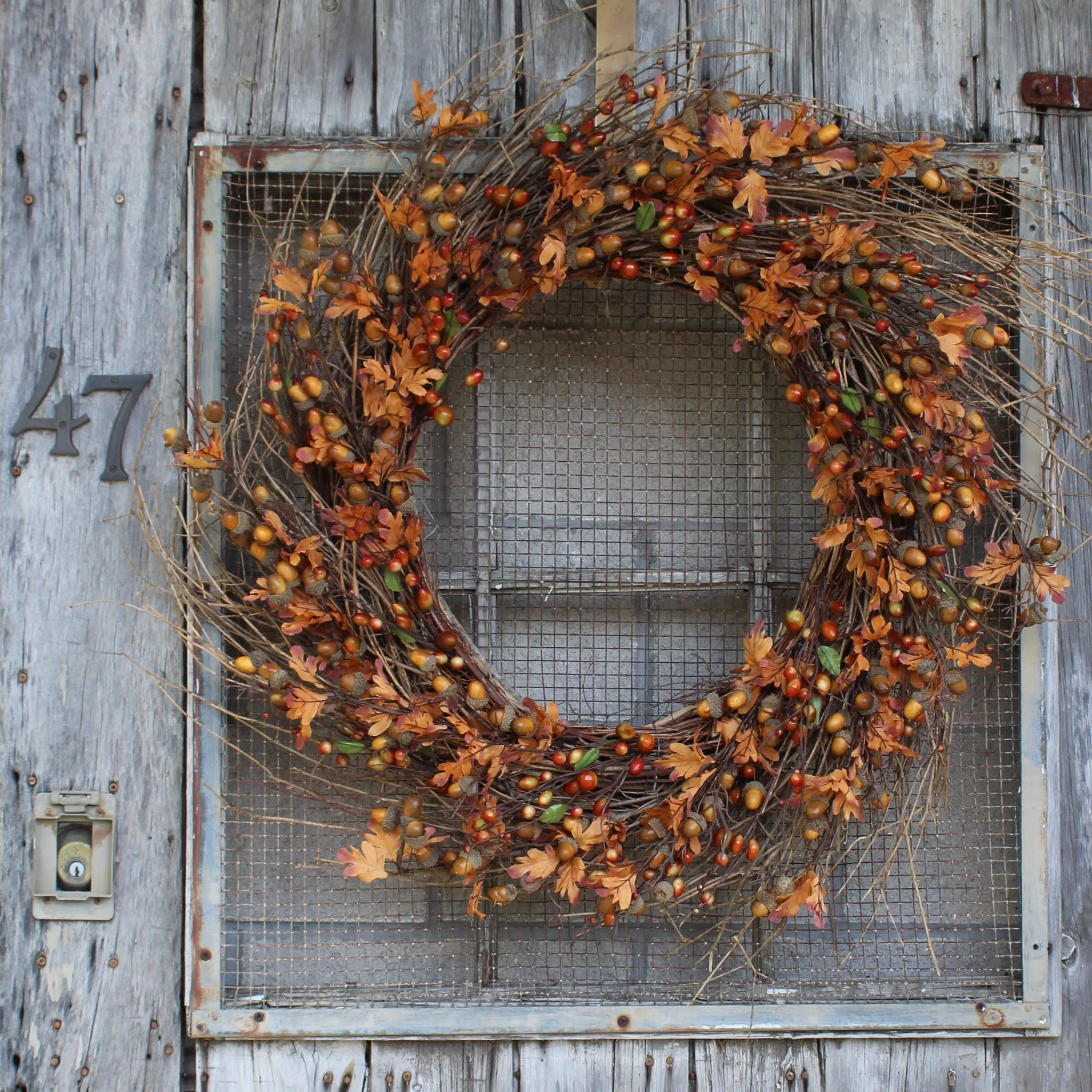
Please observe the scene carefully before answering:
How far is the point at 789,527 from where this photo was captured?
1671 mm

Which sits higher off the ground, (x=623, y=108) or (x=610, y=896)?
(x=623, y=108)

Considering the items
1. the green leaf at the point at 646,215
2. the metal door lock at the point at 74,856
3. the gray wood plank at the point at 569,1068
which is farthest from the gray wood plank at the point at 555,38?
the gray wood plank at the point at 569,1068

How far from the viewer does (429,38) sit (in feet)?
5.44

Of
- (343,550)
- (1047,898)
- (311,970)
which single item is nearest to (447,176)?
(343,550)

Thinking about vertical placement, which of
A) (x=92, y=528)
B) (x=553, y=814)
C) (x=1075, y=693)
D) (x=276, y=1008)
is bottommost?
(x=276, y=1008)

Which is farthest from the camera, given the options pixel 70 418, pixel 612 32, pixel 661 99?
pixel 70 418

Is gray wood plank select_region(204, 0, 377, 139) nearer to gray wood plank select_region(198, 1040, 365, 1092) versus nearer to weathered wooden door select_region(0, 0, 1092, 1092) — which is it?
weathered wooden door select_region(0, 0, 1092, 1092)

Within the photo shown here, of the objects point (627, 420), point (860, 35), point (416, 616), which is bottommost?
point (416, 616)

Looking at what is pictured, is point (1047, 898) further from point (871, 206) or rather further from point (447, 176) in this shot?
point (447, 176)

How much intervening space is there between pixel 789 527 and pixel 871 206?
1.71 feet

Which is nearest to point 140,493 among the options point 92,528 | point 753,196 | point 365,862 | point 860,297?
point 92,528

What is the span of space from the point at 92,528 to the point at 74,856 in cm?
54

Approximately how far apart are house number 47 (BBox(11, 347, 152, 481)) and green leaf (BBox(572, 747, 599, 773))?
87 centimetres

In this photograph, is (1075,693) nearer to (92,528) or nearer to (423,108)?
(423,108)
